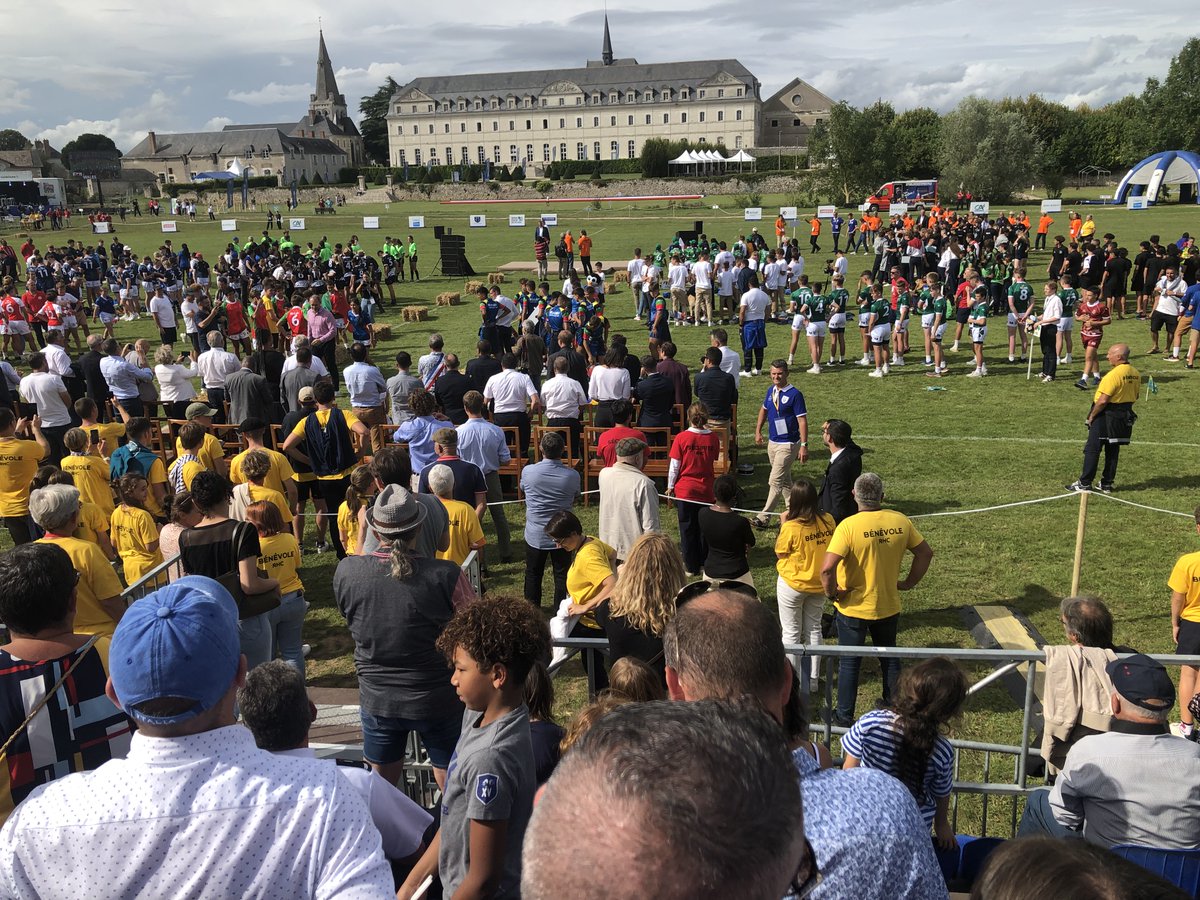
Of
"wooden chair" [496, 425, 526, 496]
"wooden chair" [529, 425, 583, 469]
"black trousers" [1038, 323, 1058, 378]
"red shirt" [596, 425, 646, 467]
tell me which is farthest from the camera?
"black trousers" [1038, 323, 1058, 378]

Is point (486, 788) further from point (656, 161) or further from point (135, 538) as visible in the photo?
point (656, 161)

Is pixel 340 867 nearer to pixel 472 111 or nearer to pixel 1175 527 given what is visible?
pixel 1175 527

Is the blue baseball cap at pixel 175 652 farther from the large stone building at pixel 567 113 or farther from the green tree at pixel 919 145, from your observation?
the large stone building at pixel 567 113

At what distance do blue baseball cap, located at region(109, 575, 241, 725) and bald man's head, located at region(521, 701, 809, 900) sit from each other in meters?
1.30

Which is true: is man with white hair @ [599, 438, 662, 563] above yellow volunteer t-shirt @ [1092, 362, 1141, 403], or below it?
below

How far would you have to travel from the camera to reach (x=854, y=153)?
65750mm

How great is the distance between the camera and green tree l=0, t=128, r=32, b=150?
132450 mm

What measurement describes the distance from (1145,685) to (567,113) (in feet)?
462

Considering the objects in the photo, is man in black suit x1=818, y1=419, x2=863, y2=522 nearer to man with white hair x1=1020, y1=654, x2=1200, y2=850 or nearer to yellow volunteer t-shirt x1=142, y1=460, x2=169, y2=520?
man with white hair x1=1020, y1=654, x2=1200, y2=850

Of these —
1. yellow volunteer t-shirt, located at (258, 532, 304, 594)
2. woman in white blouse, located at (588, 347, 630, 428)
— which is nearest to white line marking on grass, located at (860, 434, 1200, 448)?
woman in white blouse, located at (588, 347, 630, 428)

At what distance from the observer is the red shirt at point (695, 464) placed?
9.14m

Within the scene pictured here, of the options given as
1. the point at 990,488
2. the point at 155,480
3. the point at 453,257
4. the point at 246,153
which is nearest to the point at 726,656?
the point at 155,480

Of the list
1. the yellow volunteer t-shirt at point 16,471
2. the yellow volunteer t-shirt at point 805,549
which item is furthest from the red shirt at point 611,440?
the yellow volunteer t-shirt at point 16,471

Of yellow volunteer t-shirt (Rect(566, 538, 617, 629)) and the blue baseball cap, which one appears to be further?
yellow volunteer t-shirt (Rect(566, 538, 617, 629))
